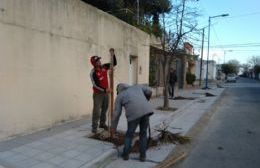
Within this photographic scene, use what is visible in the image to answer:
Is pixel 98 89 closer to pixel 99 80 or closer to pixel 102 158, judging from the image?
pixel 99 80

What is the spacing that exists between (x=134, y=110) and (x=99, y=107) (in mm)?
2381

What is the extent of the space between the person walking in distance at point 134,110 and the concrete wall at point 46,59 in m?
2.55

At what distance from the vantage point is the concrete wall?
23.6 ft

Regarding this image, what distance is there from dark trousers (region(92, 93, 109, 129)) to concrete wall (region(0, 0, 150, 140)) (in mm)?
1284

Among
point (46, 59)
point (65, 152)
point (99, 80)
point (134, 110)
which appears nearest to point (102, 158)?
point (65, 152)

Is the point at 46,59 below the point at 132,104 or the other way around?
the other way around

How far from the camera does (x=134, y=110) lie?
603 centimetres

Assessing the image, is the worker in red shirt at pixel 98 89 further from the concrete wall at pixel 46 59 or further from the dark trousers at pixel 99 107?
the concrete wall at pixel 46 59

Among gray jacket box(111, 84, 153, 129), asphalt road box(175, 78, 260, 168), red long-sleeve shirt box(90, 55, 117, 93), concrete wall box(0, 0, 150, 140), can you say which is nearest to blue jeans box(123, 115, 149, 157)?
gray jacket box(111, 84, 153, 129)

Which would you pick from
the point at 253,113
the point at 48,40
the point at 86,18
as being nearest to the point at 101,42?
the point at 86,18

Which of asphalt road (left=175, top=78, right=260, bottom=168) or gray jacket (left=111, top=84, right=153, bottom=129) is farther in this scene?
asphalt road (left=175, top=78, right=260, bottom=168)

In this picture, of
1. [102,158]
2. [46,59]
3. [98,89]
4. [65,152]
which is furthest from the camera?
[46,59]

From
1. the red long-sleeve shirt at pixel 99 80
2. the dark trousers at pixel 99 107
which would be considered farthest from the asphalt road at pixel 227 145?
the red long-sleeve shirt at pixel 99 80

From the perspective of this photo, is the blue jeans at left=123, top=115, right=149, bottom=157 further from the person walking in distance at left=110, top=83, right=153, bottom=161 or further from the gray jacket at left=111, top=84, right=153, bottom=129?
the gray jacket at left=111, top=84, right=153, bottom=129
